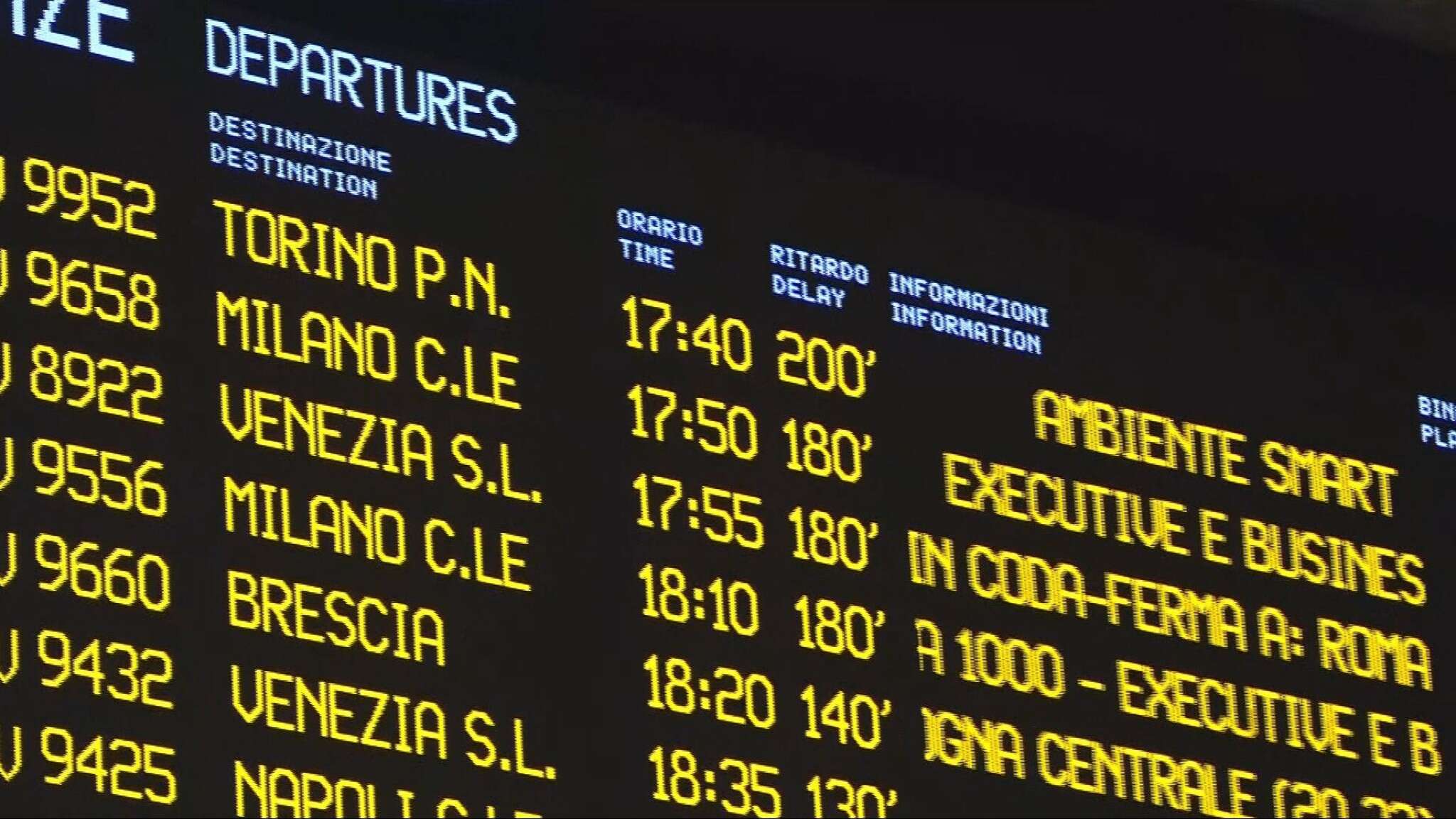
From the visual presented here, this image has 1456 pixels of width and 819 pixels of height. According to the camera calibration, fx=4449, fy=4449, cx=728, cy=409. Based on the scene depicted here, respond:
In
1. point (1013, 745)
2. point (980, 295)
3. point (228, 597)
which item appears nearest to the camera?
point (228, 597)

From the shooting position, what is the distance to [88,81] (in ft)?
40.6

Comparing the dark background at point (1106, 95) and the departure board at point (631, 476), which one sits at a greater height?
the dark background at point (1106, 95)

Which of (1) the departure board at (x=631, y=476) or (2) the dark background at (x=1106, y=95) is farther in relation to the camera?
(2) the dark background at (x=1106, y=95)

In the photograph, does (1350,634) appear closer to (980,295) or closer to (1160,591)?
(1160,591)

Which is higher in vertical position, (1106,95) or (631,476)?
(1106,95)

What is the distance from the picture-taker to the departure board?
38.4 ft

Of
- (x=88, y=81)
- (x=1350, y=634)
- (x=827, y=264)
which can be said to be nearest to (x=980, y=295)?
(x=827, y=264)

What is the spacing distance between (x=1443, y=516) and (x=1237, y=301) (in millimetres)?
922

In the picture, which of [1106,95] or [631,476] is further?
[1106,95]

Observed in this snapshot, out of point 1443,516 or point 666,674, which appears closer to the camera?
point 666,674

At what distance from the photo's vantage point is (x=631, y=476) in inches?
492

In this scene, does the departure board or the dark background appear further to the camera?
the dark background

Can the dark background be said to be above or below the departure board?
above

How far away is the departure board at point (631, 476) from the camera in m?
11.7
